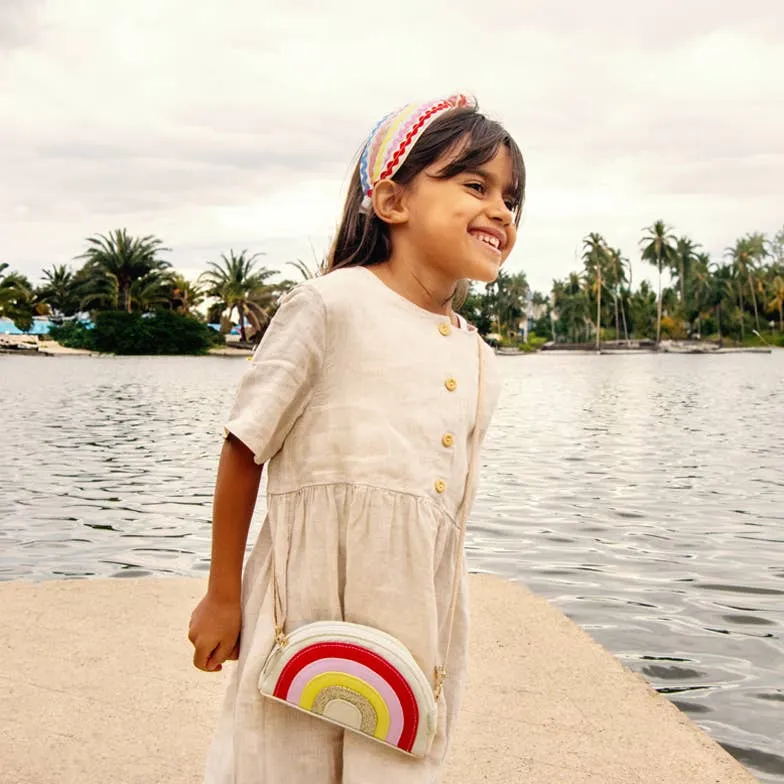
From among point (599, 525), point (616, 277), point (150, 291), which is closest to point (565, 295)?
point (616, 277)

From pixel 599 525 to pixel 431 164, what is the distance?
20.1ft

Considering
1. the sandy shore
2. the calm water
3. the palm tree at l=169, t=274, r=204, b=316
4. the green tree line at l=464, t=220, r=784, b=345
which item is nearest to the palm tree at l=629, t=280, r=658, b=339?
the green tree line at l=464, t=220, r=784, b=345

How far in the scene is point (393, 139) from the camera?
1821mm

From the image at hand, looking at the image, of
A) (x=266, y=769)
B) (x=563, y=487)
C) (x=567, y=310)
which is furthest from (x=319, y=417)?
(x=567, y=310)

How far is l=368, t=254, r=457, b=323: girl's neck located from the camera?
1.83 m

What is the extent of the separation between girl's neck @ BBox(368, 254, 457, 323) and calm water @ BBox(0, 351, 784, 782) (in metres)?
2.23

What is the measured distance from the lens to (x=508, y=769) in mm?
2709

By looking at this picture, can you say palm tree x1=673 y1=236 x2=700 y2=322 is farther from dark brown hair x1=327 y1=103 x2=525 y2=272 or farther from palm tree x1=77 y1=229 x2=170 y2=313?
dark brown hair x1=327 y1=103 x2=525 y2=272

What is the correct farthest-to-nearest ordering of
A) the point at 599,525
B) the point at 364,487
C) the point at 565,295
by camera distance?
the point at 565,295 < the point at 599,525 < the point at 364,487

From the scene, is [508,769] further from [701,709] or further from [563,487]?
[563,487]

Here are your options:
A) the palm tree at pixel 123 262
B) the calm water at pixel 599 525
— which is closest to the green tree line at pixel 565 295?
the palm tree at pixel 123 262

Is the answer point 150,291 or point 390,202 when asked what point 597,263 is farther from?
point 390,202

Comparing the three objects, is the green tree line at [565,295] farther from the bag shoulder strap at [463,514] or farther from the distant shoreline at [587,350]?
the bag shoulder strap at [463,514]

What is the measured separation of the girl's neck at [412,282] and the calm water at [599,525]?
223 centimetres
